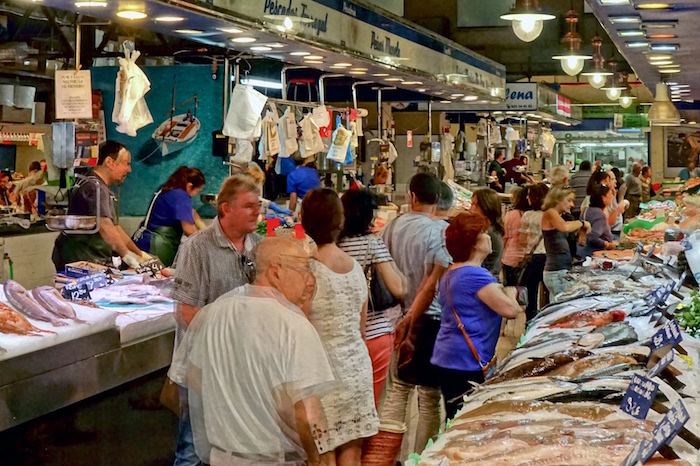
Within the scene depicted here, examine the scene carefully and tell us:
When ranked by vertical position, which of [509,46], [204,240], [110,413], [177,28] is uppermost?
[509,46]

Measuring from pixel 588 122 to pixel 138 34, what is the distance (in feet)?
86.6

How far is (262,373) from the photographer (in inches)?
125

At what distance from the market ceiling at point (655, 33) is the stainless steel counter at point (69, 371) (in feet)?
11.6

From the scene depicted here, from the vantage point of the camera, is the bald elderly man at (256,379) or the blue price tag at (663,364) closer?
the bald elderly man at (256,379)

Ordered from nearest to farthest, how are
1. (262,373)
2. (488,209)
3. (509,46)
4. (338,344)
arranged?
(262,373), (338,344), (488,209), (509,46)

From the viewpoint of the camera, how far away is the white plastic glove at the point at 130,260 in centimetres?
677

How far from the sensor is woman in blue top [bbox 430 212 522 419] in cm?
521

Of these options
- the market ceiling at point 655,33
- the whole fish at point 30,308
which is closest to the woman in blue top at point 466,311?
the market ceiling at point 655,33

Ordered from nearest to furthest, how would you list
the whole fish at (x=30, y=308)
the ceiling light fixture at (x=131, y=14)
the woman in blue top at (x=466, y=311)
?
1. the whole fish at (x=30, y=308)
2. the woman in blue top at (x=466, y=311)
3. the ceiling light fixture at (x=131, y=14)

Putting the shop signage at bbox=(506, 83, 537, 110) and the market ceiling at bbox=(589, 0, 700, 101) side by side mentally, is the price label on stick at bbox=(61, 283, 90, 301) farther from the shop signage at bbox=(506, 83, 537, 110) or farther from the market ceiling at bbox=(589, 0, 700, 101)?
the shop signage at bbox=(506, 83, 537, 110)

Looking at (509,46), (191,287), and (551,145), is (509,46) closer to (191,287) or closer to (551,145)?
(551,145)

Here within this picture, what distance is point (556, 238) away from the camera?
9211mm

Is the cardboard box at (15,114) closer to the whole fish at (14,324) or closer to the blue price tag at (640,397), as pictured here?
the whole fish at (14,324)

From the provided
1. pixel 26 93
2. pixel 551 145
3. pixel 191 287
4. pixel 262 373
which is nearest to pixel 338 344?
pixel 191 287
